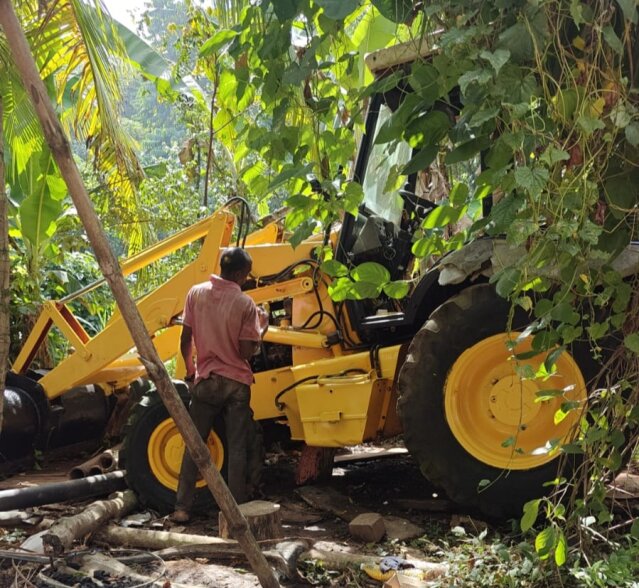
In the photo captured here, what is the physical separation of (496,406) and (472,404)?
15cm

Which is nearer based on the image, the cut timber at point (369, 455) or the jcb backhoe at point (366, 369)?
the jcb backhoe at point (366, 369)

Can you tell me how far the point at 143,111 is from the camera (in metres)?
40.5

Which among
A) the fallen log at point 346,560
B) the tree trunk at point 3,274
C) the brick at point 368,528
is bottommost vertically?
the brick at point 368,528

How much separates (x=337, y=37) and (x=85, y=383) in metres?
4.48

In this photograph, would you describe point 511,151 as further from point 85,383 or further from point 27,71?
point 85,383

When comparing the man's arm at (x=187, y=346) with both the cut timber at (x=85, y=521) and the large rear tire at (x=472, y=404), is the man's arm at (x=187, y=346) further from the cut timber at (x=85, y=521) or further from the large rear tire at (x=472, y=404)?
the large rear tire at (x=472, y=404)

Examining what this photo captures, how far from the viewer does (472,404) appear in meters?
5.12

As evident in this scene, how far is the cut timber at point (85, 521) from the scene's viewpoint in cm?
445

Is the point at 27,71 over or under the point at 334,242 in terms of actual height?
over

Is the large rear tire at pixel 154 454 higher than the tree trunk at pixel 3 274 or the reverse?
the reverse

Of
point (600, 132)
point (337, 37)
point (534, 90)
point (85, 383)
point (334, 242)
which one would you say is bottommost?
point (85, 383)

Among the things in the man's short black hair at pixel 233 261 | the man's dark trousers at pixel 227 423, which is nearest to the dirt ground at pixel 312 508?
the man's dark trousers at pixel 227 423

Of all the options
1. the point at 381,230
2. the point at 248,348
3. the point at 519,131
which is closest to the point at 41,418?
the point at 248,348

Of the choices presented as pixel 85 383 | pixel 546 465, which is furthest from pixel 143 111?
pixel 546 465
